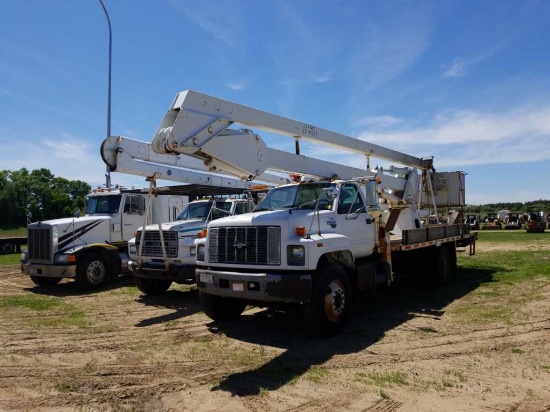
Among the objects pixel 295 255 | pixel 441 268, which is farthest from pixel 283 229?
pixel 441 268

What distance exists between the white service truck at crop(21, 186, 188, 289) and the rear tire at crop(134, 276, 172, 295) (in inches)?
67.4

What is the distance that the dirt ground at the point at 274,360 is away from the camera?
178 inches

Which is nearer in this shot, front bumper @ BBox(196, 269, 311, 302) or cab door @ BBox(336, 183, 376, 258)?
front bumper @ BBox(196, 269, 311, 302)

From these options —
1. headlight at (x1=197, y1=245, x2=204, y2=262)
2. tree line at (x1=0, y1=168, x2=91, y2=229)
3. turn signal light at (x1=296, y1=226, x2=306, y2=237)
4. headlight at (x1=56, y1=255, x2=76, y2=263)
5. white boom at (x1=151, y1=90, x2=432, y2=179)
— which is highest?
tree line at (x1=0, y1=168, x2=91, y2=229)

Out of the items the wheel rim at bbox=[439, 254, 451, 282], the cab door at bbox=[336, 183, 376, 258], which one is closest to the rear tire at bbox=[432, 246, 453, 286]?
the wheel rim at bbox=[439, 254, 451, 282]

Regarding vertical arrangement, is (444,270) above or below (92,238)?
below

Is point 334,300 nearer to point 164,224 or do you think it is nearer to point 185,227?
Answer: point 185,227

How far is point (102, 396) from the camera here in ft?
15.4

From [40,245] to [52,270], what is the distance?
0.88m

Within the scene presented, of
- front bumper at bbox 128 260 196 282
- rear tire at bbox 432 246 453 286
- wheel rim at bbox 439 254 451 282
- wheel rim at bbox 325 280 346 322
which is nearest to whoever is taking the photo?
wheel rim at bbox 325 280 346 322

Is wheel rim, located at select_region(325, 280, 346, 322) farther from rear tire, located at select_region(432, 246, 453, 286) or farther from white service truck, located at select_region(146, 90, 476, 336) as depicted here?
rear tire, located at select_region(432, 246, 453, 286)

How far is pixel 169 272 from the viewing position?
31.3 ft

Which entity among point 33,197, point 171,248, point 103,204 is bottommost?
point 171,248

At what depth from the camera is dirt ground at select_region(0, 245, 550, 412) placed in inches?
178
